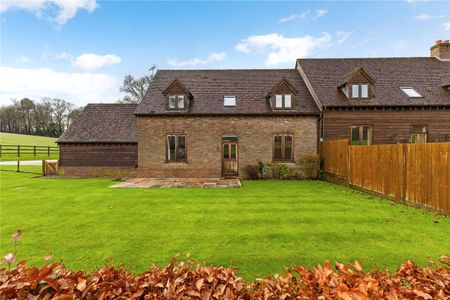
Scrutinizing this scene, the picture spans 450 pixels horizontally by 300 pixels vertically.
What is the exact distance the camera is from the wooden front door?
1872 centimetres

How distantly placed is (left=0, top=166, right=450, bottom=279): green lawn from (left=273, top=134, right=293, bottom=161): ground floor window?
7.70 meters

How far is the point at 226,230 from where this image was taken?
6562 mm

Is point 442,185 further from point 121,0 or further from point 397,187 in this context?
point 121,0

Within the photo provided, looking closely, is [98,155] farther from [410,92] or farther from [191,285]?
[410,92]

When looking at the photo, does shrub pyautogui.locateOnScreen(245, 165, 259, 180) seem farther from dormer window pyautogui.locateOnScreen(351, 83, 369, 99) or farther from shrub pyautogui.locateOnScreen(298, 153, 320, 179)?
dormer window pyautogui.locateOnScreen(351, 83, 369, 99)

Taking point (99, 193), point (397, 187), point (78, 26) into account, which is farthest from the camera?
point (78, 26)

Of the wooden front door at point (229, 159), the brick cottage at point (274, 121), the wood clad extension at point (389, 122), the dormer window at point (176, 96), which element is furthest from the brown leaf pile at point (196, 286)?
the dormer window at point (176, 96)

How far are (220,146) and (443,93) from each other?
18706mm

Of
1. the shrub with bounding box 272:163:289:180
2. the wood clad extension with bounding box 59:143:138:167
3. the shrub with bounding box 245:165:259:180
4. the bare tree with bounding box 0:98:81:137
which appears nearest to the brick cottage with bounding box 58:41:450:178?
the shrub with bounding box 245:165:259:180

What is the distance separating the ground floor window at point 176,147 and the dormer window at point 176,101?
2.41m

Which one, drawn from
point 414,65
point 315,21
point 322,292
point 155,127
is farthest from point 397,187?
point 414,65

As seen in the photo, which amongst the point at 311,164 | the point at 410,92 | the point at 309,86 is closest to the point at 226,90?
the point at 309,86

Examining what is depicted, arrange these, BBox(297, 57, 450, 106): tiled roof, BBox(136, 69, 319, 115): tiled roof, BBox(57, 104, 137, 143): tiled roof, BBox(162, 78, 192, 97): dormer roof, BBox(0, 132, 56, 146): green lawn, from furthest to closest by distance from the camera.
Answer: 1. BBox(0, 132, 56, 146): green lawn
2. BBox(57, 104, 137, 143): tiled roof
3. BBox(162, 78, 192, 97): dormer roof
4. BBox(136, 69, 319, 115): tiled roof
5. BBox(297, 57, 450, 106): tiled roof

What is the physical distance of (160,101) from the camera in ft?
65.0
